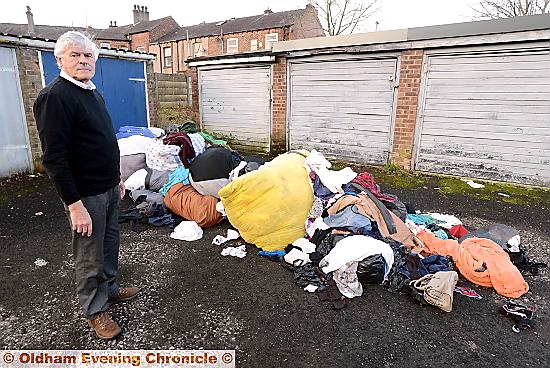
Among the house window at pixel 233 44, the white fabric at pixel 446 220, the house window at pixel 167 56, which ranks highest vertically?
the house window at pixel 233 44

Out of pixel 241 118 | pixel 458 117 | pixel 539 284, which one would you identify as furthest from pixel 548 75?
pixel 241 118

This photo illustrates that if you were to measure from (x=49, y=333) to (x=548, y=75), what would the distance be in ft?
23.5

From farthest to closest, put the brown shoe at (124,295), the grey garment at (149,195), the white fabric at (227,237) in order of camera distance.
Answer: the grey garment at (149,195)
the white fabric at (227,237)
the brown shoe at (124,295)

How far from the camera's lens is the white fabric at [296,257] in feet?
10.4

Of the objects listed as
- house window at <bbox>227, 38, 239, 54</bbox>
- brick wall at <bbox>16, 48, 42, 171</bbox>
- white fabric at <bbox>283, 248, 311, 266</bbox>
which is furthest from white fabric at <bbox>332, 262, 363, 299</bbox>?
house window at <bbox>227, 38, 239, 54</bbox>

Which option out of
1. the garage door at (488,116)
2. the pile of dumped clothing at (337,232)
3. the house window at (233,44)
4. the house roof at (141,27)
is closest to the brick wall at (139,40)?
the house roof at (141,27)

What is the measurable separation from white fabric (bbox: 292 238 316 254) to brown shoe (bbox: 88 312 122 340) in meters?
1.71

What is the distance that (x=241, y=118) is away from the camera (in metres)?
8.98

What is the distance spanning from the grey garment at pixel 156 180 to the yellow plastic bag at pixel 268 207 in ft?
5.24

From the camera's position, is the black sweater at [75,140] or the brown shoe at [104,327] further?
the brown shoe at [104,327]

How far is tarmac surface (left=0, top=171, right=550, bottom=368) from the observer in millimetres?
2187

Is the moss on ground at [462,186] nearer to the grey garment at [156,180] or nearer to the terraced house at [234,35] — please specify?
the grey garment at [156,180]

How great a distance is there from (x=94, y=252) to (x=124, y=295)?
706 mm

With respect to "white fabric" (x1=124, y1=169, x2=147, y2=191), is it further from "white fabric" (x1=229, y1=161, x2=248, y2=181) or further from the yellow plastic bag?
the yellow plastic bag
